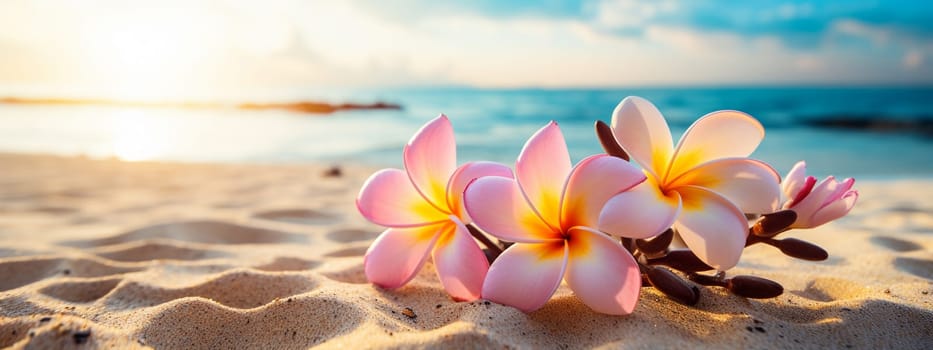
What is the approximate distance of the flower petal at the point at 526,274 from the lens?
1091mm

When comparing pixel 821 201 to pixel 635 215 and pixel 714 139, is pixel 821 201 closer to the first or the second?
pixel 714 139

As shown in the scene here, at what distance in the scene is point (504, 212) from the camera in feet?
3.58

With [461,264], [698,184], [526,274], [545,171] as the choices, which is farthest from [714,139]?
[461,264]

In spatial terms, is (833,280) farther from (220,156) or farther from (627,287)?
(220,156)

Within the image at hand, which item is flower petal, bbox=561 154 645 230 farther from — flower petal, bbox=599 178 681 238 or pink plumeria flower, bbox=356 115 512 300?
pink plumeria flower, bbox=356 115 512 300

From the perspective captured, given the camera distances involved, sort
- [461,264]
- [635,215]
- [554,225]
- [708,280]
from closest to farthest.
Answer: [635,215], [554,225], [461,264], [708,280]

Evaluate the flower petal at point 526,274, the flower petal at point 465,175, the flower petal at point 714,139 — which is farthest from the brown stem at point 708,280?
the flower petal at point 465,175

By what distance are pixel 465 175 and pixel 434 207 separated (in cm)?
13

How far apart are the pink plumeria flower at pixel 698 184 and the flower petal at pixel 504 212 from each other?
0.15 meters

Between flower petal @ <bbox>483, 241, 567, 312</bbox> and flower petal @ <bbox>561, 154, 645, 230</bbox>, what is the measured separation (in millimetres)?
85

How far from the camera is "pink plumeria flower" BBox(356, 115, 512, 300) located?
121 cm

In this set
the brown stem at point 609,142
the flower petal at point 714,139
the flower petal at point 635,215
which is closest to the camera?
the flower petal at point 635,215

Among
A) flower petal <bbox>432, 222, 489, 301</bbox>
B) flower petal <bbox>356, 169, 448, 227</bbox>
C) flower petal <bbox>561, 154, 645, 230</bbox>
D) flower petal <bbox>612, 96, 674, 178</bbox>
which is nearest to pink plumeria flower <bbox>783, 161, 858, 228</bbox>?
flower petal <bbox>612, 96, 674, 178</bbox>

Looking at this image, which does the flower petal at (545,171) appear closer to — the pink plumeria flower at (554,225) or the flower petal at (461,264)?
the pink plumeria flower at (554,225)
